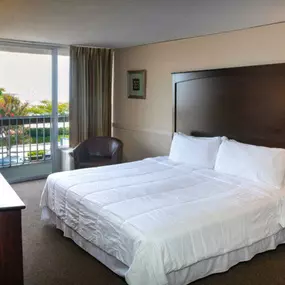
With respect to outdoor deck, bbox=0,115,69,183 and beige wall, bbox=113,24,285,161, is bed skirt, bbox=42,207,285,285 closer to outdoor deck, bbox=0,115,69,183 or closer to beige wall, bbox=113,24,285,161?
beige wall, bbox=113,24,285,161

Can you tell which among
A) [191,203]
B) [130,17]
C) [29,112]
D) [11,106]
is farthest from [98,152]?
[191,203]

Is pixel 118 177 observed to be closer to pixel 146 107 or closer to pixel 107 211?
pixel 107 211

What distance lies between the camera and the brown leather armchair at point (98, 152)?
4.98m

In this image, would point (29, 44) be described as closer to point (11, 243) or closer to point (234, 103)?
point (234, 103)

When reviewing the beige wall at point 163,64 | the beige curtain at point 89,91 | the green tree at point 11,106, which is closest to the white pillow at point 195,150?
the beige wall at point 163,64

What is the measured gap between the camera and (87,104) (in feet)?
18.6

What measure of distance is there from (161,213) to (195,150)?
1.68 m

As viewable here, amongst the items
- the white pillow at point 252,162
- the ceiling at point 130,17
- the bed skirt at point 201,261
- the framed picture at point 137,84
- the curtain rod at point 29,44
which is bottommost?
the bed skirt at point 201,261

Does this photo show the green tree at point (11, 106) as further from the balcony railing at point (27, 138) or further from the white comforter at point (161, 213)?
the white comforter at point (161, 213)

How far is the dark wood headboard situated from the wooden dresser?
→ 106 inches

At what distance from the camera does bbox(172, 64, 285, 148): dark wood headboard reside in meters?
3.64

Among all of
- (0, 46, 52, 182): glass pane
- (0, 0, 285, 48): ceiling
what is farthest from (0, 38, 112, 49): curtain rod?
(0, 0, 285, 48): ceiling

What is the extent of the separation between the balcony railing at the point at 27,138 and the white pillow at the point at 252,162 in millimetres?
3104

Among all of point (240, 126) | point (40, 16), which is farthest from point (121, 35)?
point (240, 126)
